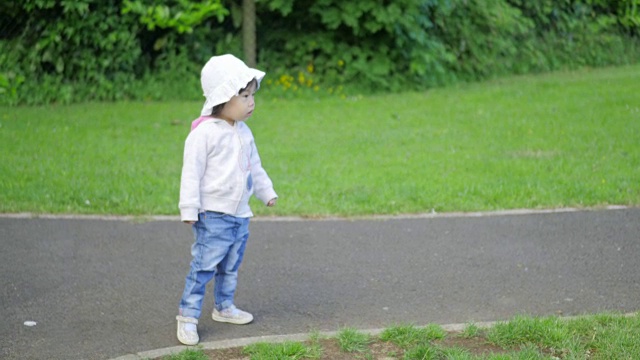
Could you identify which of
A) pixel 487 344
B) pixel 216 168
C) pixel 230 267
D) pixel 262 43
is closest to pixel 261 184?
pixel 216 168

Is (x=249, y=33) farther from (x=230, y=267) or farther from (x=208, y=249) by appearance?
(x=208, y=249)

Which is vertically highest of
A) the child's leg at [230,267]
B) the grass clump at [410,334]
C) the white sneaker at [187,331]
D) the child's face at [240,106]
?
the child's face at [240,106]

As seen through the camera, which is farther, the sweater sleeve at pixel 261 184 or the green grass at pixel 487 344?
the sweater sleeve at pixel 261 184

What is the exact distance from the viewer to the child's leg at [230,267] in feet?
15.3

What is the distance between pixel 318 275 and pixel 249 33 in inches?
324

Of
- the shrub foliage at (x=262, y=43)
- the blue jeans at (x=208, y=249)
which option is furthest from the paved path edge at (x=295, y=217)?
the shrub foliage at (x=262, y=43)

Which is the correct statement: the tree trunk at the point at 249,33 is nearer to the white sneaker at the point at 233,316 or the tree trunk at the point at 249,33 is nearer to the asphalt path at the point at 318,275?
the asphalt path at the point at 318,275

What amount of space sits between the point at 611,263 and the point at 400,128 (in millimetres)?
4896

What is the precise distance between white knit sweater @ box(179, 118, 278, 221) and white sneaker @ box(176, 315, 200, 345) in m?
0.54

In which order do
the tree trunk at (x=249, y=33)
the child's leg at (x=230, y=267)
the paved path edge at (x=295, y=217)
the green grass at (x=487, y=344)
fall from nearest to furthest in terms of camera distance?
the green grass at (x=487, y=344)
the child's leg at (x=230, y=267)
the paved path edge at (x=295, y=217)
the tree trunk at (x=249, y=33)

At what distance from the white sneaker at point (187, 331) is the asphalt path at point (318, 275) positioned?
5cm

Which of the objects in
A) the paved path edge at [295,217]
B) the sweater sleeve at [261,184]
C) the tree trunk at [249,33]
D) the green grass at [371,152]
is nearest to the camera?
the sweater sleeve at [261,184]

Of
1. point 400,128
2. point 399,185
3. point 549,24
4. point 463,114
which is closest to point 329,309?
point 399,185

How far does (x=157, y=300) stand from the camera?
17.2ft
